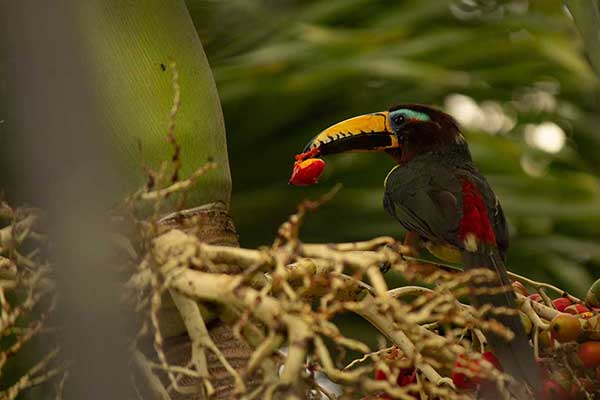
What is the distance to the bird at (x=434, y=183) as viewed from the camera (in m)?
1.39

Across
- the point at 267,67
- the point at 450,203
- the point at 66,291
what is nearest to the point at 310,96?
the point at 267,67

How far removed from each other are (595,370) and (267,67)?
144 cm

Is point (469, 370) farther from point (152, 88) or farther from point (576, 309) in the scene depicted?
point (152, 88)

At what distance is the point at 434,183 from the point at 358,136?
0.45 feet

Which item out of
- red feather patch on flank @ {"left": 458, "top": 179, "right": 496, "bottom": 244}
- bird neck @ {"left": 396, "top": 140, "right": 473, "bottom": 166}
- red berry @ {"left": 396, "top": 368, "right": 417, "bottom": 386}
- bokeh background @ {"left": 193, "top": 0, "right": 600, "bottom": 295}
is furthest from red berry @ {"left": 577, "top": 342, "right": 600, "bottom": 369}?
bokeh background @ {"left": 193, "top": 0, "right": 600, "bottom": 295}

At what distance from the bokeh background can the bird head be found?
44 centimetres

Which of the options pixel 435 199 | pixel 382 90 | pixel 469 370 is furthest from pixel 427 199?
pixel 382 90

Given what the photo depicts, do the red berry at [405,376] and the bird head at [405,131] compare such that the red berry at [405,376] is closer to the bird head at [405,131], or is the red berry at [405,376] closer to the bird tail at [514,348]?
the bird tail at [514,348]

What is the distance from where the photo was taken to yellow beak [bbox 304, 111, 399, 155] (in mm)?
1409

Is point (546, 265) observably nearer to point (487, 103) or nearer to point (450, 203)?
point (487, 103)

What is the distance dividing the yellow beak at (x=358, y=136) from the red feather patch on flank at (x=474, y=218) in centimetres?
18

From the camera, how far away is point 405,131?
1676 mm

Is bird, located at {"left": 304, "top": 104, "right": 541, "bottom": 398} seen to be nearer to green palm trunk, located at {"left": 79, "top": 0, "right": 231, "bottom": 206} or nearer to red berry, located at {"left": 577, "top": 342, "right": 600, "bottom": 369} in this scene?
red berry, located at {"left": 577, "top": 342, "right": 600, "bottom": 369}

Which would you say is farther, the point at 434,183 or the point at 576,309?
the point at 434,183
